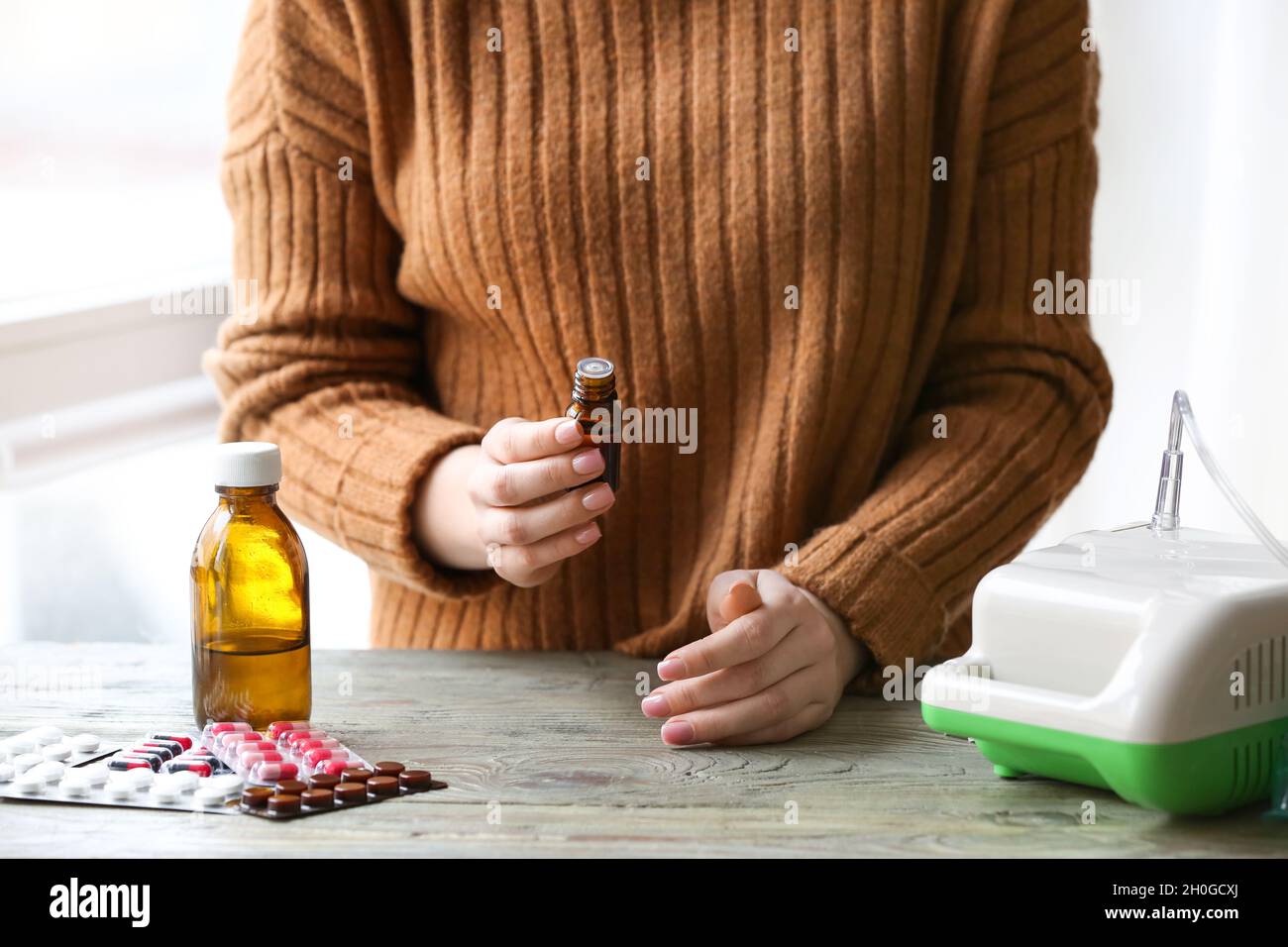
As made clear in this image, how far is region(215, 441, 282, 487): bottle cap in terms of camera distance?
71 centimetres

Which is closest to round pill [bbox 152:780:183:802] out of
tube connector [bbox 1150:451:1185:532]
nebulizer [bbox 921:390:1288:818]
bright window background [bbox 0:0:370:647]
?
nebulizer [bbox 921:390:1288:818]

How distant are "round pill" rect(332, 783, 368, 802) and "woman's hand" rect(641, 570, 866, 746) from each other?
19cm

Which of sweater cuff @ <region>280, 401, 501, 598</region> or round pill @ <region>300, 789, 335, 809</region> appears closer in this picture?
round pill @ <region>300, 789, 335, 809</region>

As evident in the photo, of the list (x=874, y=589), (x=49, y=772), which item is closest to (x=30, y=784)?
(x=49, y=772)

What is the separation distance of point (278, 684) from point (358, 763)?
0.31ft

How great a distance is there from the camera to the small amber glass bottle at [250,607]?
73 centimetres

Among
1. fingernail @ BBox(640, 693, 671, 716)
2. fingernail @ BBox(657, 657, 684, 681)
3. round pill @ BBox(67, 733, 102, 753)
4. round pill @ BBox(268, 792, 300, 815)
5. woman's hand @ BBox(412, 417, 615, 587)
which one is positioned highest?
woman's hand @ BBox(412, 417, 615, 587)

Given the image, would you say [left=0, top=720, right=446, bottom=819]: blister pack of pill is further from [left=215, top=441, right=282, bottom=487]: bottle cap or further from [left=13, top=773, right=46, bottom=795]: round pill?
[left=215, top=441, right=282, bottom=487]: bottle cap

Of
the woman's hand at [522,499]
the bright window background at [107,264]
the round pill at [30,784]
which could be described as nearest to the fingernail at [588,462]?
the woman's hand at [522,499]

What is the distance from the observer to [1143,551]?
2.27ft

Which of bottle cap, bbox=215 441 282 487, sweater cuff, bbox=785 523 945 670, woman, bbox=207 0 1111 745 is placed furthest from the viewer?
woman, bbox=207 0 1111 745

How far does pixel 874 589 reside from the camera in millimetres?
845

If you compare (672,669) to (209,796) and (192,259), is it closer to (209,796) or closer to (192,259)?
(209,796)
